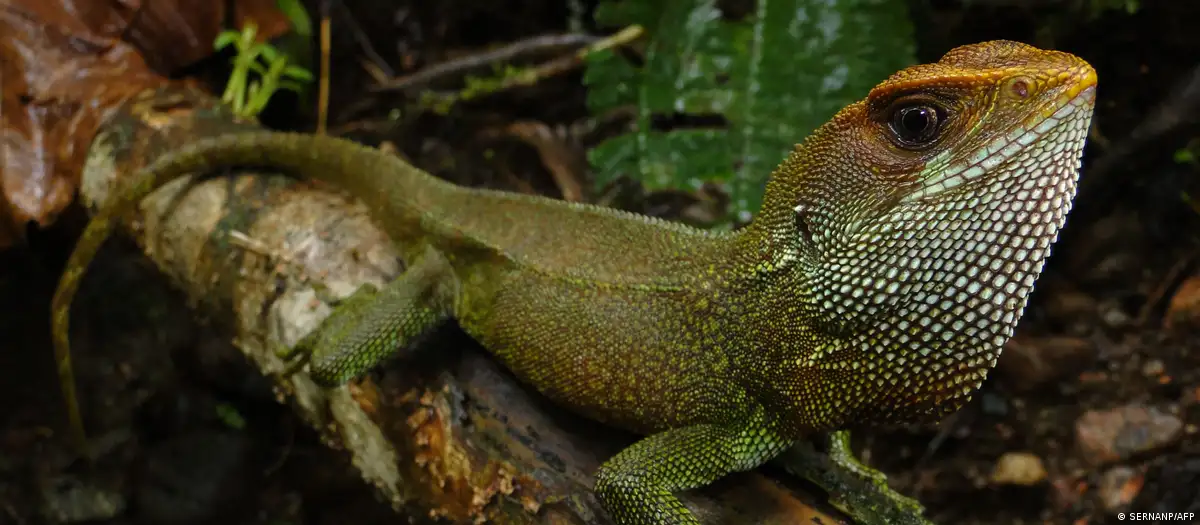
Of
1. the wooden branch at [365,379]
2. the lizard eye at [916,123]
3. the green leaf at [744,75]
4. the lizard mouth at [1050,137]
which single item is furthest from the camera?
the green leaf at [744,75]

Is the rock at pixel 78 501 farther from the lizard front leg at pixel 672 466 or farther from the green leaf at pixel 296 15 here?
the lizard front leg at pixel 672 466

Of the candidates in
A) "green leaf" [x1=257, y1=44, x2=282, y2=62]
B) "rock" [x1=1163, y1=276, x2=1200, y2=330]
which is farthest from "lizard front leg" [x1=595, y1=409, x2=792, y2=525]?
"green leaf" [x1=257, y1=44, x2=282, y2=62]

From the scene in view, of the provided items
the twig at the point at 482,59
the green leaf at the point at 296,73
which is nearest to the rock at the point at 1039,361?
the twig at the point at 482,59

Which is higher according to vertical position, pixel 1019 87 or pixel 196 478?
pixel 1019 87

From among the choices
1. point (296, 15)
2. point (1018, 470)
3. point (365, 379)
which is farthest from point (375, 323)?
point (1018, 470)

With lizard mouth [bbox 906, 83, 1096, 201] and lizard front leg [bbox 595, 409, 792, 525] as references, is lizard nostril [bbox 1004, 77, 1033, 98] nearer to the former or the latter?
lizard mouth [bbox 906, 83, 1096, 201]

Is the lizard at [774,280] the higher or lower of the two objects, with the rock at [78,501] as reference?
higher

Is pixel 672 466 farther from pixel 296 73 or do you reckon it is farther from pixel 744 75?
pixel 296 73
